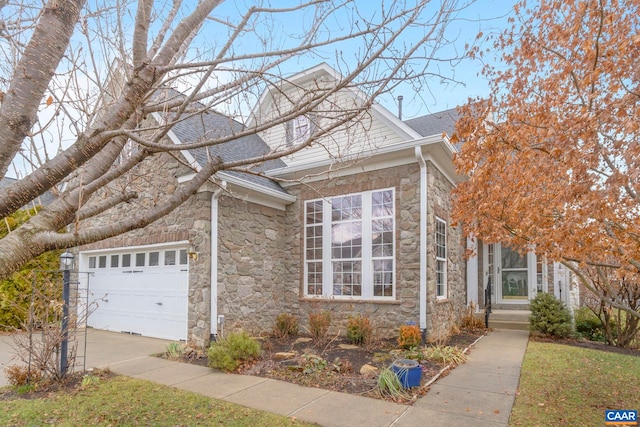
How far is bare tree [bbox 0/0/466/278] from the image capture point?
2115mm

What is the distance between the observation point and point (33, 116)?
2.07m

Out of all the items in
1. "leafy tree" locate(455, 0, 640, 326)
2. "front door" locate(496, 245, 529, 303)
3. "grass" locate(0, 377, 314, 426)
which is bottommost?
"grass" locate(0, 377, 314, 426)

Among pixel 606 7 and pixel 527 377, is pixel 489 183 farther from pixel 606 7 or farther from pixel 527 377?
pixel 527 377

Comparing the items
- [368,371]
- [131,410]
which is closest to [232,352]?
[131,410]

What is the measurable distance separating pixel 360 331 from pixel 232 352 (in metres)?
2.61

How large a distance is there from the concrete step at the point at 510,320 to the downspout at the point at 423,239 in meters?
3.99

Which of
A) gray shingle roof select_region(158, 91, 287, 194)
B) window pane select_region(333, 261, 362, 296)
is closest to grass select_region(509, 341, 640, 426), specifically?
window pane select_region(333, 261, 362, 296)

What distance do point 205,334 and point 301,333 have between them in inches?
93.2

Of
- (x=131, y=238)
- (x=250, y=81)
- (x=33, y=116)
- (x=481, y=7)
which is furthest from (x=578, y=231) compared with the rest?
(x=131, y=238)

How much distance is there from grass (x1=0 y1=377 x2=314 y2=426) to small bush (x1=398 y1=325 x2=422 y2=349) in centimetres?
341

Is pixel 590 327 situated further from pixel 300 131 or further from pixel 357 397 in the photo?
pixel 300 131

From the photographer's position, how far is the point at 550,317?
8.73 meters

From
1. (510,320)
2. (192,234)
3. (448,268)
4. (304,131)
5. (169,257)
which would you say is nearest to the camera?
(304,131)

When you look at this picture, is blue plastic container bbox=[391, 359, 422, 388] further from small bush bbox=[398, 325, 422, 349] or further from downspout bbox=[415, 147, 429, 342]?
downspout bbox=[415, 147, 429, 342]
